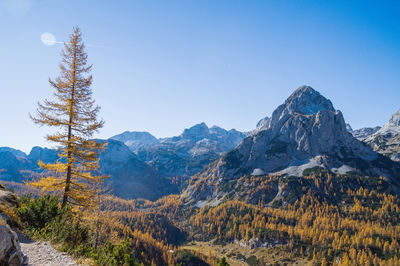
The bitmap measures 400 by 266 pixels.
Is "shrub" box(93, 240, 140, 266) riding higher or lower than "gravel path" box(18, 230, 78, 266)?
lower

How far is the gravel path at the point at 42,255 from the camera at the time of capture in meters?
11.0

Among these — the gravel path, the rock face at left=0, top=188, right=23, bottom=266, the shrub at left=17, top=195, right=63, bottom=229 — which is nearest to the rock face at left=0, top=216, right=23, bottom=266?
the rock face at left=0, top=188, right=23, bottom=266

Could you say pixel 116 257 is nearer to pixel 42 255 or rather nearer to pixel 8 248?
pixel 42 255

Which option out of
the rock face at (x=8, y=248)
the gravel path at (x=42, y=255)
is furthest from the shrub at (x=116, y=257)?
the rock face at (x=8, y=248)

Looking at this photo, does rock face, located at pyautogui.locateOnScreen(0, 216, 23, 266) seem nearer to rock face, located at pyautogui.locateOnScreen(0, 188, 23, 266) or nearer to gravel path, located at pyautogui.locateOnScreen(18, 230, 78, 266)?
rock face, located at pyautogui.locateOnScreen(0, 188, 23, 266)

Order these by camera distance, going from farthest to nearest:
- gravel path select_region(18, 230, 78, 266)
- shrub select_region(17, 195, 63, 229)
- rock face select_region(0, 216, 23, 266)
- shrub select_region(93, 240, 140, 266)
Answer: shrub select_region(17, 195, 63, 229)
shrub select_region(93, 240, 140, 266)
gravel path select_region(18, 230, 78, 266)
rock face select_region(0, 216, 23, 266)

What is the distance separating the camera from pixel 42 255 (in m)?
11.9

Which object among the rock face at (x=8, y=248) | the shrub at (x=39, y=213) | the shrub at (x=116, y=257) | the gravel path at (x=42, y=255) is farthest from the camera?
the shrub at (x=39, y=213)

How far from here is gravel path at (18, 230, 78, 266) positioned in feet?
36.1

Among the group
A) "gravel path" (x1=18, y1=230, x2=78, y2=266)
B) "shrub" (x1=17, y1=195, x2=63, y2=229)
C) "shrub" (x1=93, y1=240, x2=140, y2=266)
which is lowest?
"shrub" (x1=93, y1=240, x2=140, y2=266)

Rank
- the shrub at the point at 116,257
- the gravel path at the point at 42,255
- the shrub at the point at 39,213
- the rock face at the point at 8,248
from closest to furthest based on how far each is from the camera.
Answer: the rock face at the point at 8,248, the gravel path at the point at 42,255, the shrub at the point at 116,257, the shrub at the point at 39,213

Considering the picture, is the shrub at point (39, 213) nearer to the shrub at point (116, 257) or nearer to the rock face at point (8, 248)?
the shrub at point (116, 257)

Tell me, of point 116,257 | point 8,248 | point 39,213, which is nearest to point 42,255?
point 8,248

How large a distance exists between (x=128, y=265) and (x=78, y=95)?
17.8 m
